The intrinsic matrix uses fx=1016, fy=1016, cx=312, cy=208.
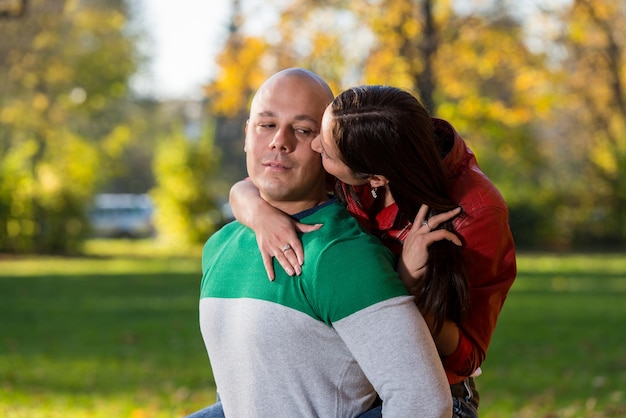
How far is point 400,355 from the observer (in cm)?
254

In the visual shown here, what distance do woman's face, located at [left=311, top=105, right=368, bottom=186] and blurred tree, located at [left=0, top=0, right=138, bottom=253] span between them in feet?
92.2

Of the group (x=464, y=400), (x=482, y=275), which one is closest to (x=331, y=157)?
(x=482, y=275)

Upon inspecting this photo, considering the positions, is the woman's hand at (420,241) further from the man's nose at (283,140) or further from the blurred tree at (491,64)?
the blurred tree at (491,64)

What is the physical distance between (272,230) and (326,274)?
0.28 meters

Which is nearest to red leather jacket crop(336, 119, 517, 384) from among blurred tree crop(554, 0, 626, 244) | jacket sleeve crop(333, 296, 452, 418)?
jacket sleeve crop(333, 296, 452, 418)

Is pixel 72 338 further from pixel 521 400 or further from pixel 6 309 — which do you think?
pixel 521 400

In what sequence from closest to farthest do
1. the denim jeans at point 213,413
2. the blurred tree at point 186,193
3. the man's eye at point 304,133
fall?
the man's eye at point 304,133 < the denim jeans at point 213,413 < the blurred tree at point 186,193

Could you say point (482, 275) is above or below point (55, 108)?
above

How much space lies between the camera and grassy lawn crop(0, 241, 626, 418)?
329 inches

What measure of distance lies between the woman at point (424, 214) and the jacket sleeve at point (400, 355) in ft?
0.55

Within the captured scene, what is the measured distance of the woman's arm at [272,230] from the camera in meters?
2.71

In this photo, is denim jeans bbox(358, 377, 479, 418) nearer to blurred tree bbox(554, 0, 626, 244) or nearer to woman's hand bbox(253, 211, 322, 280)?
woman's hand bbox(253, 211, 322, 280)

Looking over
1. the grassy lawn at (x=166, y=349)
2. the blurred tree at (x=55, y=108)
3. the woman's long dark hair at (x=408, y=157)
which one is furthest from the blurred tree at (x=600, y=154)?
the woman's long dark hair at (x=408, y=157)

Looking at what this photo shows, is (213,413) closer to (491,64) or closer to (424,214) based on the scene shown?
(424,214)
